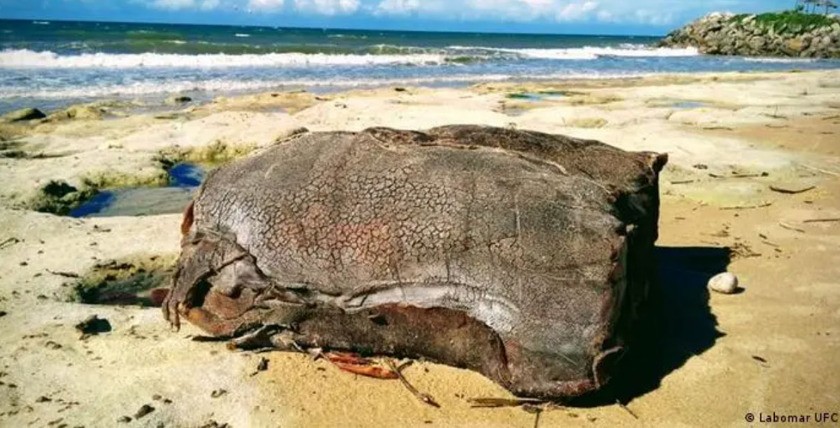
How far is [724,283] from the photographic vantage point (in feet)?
13.6

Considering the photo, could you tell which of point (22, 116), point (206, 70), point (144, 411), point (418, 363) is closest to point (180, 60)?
point (206, 70)

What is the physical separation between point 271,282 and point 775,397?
2.60 metres

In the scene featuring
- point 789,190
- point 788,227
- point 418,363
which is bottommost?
point 418,363

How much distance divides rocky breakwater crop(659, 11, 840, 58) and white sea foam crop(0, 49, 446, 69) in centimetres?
2787

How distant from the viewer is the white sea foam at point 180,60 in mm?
23906

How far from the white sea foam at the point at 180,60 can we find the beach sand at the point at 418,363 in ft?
56.4

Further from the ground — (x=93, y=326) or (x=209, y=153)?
(x=209, y=153)

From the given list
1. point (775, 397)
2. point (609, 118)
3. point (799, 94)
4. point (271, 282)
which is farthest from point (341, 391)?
point (799, 94)

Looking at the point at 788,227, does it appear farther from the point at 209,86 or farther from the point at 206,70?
the point at 206,70

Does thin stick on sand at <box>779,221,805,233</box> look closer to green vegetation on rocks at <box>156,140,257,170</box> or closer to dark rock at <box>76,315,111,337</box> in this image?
dark rock at <box>76,315,111,337</box>

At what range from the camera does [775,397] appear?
3029 mm

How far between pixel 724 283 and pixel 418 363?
89.3 inches

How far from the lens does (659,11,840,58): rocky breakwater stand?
4253 centimetres

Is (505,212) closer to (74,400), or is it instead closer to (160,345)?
(160,345)
